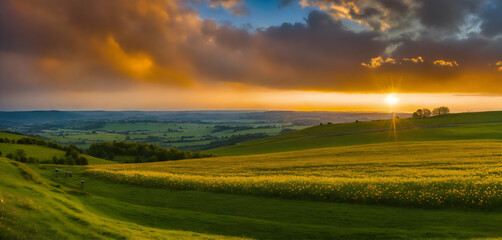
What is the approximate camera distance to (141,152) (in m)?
115

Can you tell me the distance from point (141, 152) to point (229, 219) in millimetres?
106365

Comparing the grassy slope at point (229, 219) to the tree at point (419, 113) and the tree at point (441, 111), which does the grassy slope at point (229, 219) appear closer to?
the tree at point (419, 113)

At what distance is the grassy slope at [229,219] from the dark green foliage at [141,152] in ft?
277

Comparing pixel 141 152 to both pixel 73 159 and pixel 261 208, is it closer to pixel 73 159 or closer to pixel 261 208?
pixel 73 159

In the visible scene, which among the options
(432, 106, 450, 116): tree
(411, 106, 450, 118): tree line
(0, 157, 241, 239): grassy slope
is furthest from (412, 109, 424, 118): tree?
(0, 157, 241, 239): grassy slope

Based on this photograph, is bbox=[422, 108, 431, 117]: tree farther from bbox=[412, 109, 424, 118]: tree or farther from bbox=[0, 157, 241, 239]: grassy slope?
bbox=[0, 157, 241, 239]: grassy slope

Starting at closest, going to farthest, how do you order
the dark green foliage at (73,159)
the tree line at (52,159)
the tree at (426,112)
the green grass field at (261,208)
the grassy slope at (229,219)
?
the grassy slope at (229,219) → the green grass field at (261,208) → the tree line at (52,159) → the dark green foliage at (73,159) → the tree at (426,112)

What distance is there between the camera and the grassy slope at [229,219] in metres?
13.9

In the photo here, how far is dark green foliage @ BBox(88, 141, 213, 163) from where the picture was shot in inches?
4254

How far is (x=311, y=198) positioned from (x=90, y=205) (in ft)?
57.2

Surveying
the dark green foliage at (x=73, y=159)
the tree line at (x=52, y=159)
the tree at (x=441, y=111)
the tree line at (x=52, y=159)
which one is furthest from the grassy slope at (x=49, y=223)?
the tree at (x=441, y=111)

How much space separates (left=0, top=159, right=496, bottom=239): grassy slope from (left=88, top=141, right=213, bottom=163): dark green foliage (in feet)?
277

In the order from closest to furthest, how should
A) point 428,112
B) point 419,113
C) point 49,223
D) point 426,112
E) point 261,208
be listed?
point 49,223
point 261,208
point 419,113
point 426,112
point 428,112

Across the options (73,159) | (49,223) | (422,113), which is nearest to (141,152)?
(73,159)
